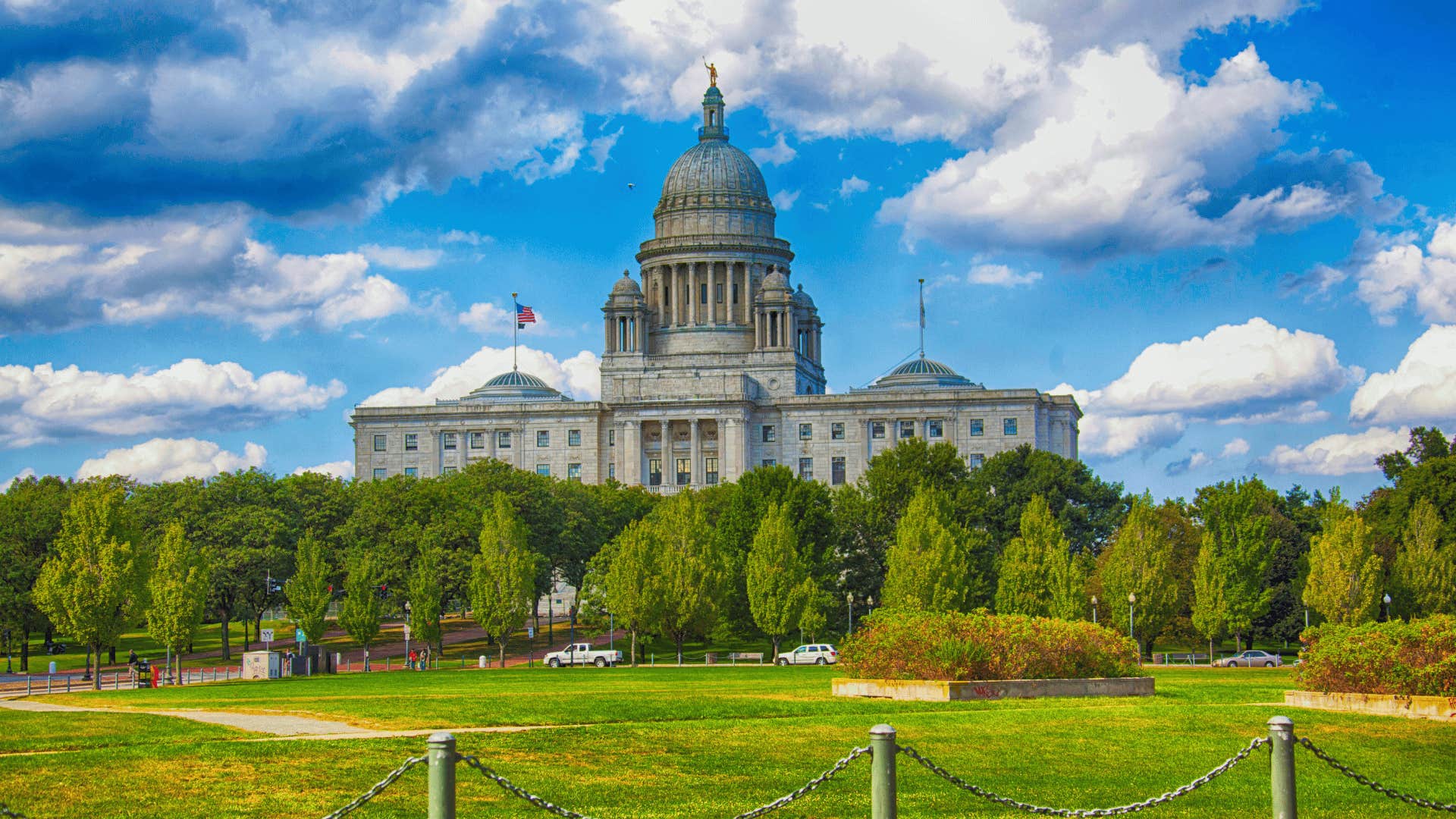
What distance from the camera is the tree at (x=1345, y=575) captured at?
252 feet

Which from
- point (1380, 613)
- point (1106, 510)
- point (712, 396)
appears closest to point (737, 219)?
point (712, 396)

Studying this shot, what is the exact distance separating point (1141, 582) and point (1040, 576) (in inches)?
198

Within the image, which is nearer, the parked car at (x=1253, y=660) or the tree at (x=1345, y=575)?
the tree at (x=1345, y=575)

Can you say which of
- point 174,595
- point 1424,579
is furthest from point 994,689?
point 1424,579

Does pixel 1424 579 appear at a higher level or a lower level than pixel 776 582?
lower

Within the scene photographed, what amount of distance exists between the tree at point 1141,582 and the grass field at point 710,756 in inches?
1718

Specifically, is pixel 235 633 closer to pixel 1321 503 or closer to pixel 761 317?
pixel 761 317

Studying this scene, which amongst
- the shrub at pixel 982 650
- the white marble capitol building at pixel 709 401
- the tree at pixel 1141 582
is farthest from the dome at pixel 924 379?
the shrub at pixel 982 650

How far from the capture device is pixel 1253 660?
262ft

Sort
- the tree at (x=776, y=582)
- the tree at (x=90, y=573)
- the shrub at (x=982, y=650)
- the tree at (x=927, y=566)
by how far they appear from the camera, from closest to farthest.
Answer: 1. the shrub at (x=982, y=650)
2. the tree at (x=90, y=573)
3. the tree at (x=927, y=566)
4. the tree at (x=776, y=582)

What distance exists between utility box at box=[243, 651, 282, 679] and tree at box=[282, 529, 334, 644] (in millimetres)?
23026

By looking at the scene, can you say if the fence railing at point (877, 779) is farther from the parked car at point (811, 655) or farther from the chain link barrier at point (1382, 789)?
the parked car at point (811, 655)

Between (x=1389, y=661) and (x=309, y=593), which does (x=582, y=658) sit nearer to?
(x=309, y=593)

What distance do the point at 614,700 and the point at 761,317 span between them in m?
126
